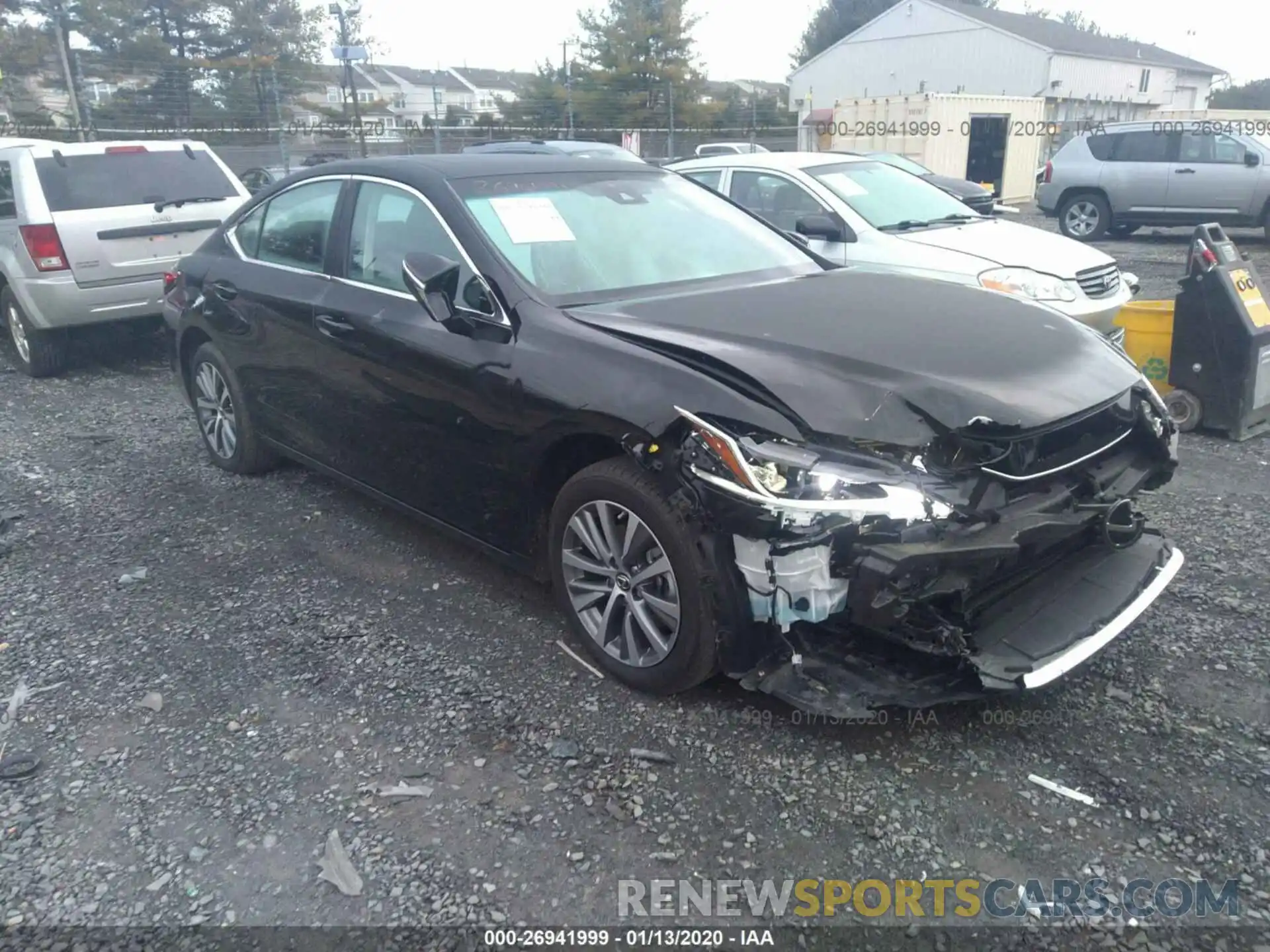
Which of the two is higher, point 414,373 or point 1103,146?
point 1103,146

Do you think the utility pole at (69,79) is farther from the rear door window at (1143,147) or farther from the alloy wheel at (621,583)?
the alloy wheel at (621,583)

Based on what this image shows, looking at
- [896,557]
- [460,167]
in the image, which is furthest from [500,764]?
[460,167]

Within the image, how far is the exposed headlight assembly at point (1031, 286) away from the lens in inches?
257

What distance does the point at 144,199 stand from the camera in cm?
786

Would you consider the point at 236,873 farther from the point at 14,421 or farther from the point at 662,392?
the point at 14,421

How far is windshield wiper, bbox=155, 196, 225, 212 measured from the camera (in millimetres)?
7801

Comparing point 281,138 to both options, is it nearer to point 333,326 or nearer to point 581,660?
point 333,326

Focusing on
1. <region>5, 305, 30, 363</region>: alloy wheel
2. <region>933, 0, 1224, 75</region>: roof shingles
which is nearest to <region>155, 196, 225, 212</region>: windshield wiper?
<region>5, 305, 30, 363</region>: alloy wheel

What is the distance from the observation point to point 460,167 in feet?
13.4

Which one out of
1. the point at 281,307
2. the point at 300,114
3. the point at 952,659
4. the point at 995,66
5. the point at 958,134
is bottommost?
the point at 952,659

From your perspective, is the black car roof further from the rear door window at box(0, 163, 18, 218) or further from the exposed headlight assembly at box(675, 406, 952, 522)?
the rear door window at box(0, 163, 18, 218)

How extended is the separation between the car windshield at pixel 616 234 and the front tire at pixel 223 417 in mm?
2105

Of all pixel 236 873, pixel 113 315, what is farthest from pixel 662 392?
pixel 113 315

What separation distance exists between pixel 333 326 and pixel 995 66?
3872 centimetres
